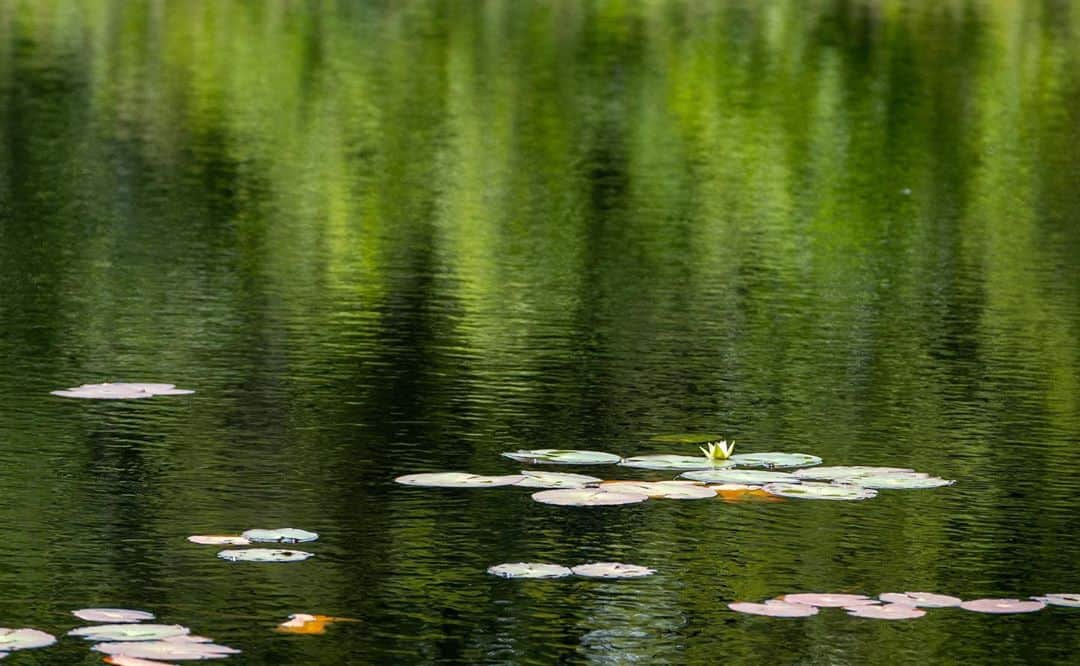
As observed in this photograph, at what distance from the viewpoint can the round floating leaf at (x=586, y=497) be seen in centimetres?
918

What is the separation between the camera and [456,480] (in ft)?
31.3

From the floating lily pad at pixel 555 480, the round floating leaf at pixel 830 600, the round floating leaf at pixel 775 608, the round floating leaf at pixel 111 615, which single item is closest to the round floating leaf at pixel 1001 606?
the round floating leaf at pixel 830 600

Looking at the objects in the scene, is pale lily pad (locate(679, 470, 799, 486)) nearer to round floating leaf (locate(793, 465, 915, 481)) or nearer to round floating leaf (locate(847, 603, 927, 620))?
round floating leaf (locate(793, 465, 915, 481))

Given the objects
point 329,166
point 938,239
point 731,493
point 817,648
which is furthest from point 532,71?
point 817,648

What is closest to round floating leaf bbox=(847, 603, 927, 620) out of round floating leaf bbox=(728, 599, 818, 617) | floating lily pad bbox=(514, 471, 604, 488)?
round floating leaf bbox=(728, 599, 818, 617)

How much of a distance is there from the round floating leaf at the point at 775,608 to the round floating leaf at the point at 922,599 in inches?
12.3

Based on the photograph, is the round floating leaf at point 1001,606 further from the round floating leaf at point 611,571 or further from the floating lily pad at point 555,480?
the floating lily pad at point 555,480

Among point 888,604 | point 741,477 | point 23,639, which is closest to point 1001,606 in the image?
point 888,604

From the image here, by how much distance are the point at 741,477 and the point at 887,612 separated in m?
1.81

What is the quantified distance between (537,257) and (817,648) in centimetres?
872

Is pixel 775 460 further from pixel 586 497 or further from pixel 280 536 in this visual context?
pixel 280 536

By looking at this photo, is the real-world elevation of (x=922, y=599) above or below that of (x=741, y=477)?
below

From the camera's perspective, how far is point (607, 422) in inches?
429

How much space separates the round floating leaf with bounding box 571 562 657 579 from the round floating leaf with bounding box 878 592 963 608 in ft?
2.70
